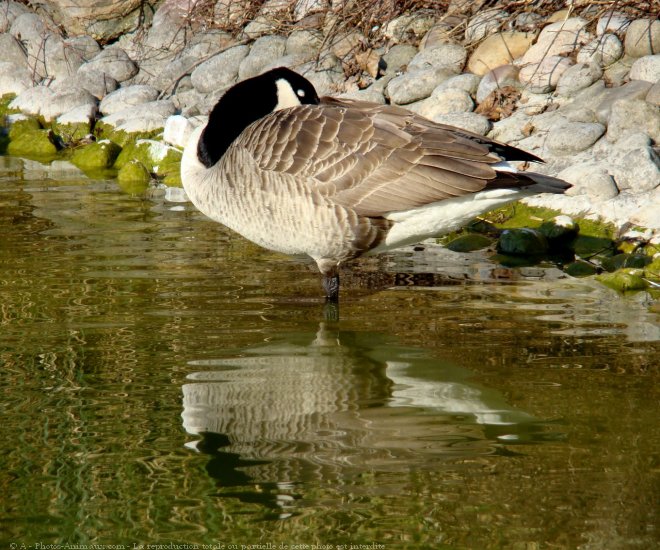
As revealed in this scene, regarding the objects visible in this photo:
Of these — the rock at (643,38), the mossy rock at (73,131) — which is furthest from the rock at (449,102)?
the mossy rock at (73,131)

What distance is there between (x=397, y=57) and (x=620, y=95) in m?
3.45

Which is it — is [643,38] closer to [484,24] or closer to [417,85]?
[484,24]

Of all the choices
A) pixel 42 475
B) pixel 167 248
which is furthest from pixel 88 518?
pixel 167 248

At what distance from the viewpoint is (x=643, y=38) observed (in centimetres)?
967

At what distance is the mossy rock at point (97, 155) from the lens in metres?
12.2

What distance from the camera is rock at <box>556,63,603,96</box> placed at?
969 centimetres

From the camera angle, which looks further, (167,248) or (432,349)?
(167,248)

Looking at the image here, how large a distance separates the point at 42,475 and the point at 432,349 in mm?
2315

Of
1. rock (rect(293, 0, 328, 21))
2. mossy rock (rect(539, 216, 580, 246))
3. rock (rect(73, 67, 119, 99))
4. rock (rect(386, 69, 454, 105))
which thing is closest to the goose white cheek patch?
mossy rock (rect(539, 216, 580, 246))

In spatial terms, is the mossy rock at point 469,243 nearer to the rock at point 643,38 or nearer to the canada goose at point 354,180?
the canada goose at point 354,180

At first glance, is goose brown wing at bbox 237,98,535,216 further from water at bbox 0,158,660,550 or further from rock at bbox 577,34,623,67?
rock at bbox 577,34,623,67

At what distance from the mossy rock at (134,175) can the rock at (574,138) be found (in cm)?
456

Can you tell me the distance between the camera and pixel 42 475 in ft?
13.3

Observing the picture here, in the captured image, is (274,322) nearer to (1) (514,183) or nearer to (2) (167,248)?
(1) (514,183)
